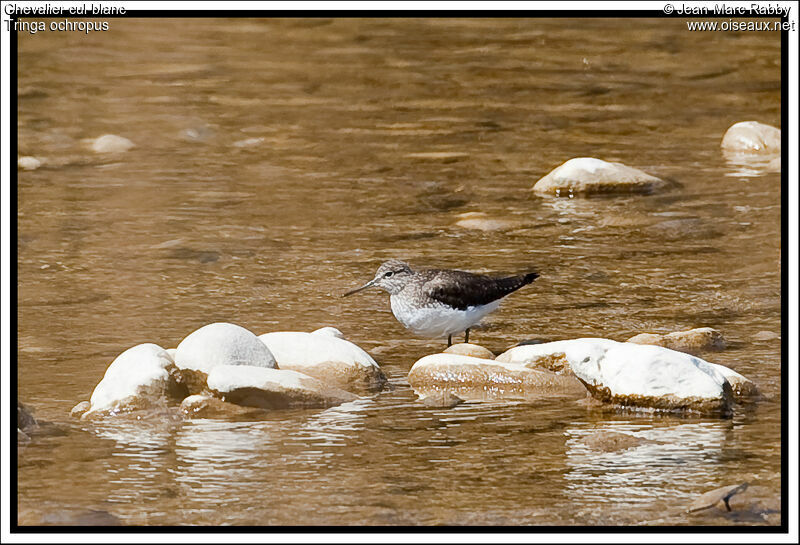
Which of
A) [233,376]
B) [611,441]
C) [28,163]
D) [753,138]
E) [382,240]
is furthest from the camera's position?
[753,138]

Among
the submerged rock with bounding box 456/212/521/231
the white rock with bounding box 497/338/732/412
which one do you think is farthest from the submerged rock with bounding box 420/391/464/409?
the submerged rock with bounding box 456/212/521/231

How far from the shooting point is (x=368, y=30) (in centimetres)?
1959

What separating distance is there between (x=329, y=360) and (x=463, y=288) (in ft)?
3.79

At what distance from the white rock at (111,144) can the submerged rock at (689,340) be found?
7525mm

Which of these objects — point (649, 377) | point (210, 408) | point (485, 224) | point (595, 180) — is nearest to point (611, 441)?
point (649, 377)

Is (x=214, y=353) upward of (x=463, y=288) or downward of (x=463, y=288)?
downward

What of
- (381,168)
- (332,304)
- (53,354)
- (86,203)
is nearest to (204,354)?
(53,354)

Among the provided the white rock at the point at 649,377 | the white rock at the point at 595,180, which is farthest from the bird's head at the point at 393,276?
the white rock at the point at 595,180

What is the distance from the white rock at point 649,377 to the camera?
7.69 m

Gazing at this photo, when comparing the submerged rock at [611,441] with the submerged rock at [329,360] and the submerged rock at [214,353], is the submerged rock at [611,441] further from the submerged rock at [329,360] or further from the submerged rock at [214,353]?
the submerged rock at [214,353]

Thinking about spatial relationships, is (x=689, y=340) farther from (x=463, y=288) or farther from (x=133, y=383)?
(x=133, y=383)

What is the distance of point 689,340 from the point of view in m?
8.88

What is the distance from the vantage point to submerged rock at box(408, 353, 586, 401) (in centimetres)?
812

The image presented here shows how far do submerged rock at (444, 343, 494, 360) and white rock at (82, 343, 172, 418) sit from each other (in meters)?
1.88
